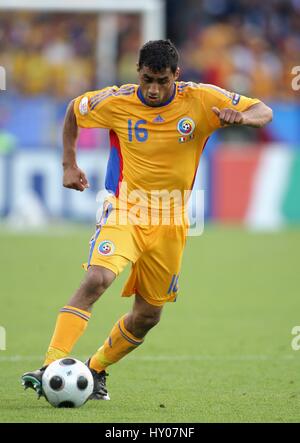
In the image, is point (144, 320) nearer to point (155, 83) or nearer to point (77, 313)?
point (77, 313)

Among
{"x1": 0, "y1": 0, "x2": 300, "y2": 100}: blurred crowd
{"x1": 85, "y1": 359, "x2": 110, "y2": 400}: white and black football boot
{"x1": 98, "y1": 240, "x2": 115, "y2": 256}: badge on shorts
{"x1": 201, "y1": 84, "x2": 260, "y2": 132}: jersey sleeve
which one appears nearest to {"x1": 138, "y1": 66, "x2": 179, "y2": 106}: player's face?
{"x1": 201, "y1": 84, "x2": 260, "y2": 132}: jersey sleeve

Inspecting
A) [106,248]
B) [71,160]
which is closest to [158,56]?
[71,160]

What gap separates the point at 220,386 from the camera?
7789 millimetres

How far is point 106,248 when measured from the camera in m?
7.01

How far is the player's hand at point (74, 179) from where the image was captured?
7406 millimetres

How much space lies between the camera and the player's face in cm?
705

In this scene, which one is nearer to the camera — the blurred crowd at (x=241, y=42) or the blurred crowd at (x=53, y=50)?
the blurred crowd at (x=53, y=50)

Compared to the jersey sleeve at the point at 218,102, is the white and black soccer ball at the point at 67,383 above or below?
below

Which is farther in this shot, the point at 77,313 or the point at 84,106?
the point at 84,106

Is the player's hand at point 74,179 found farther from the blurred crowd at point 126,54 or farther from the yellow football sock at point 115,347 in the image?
the blurred crowd at point 126,54

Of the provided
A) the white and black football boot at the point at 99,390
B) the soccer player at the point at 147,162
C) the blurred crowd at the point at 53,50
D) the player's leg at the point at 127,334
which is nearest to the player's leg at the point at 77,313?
the soccer player at the point at 147,162

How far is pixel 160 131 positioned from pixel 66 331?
1.60 m

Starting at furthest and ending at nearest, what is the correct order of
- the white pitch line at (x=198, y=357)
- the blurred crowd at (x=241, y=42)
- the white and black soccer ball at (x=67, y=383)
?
the blurred crowd at (x=241, y=42), the white pitch line at (x=198, y=357), the white and black soccer ball at (x=67, y=383)

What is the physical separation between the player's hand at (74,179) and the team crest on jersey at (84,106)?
41 centimetres
